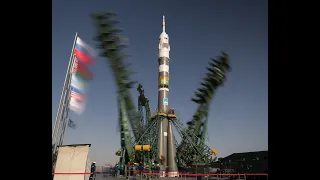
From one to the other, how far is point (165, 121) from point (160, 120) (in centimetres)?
89

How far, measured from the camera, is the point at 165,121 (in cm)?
3950

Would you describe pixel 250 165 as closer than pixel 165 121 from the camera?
Yes

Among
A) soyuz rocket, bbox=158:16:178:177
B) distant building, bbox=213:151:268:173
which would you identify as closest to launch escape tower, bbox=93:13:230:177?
soyuz rocket, bbox=158:16:178:177

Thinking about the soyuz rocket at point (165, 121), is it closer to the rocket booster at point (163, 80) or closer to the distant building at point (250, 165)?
the rocket booster at point (163, 80)

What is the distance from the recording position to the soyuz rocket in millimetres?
37594

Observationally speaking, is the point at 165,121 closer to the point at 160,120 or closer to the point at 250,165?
the point at 160,120

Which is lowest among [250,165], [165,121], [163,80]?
[250,165]

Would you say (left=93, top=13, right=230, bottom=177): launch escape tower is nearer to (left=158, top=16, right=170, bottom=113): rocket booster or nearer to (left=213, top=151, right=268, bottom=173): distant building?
(left=158, top=16, right=170, bottom=113): rocket booster

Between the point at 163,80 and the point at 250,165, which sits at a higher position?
the point at 163,80

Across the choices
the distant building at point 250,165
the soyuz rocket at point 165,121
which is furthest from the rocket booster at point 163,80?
the distant building at point 250,165

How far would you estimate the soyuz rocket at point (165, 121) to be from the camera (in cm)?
3759

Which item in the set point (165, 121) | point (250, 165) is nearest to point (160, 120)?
point (165, 121)
